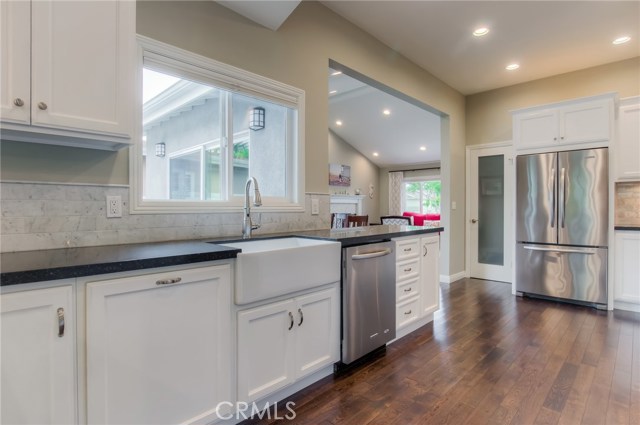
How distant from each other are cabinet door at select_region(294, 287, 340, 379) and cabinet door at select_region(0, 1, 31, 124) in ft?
4.86

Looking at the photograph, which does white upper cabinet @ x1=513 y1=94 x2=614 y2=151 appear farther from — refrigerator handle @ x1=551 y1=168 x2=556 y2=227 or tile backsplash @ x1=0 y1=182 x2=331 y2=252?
tile backsplash @ x1=0 y1=182 x2=331 y2=252

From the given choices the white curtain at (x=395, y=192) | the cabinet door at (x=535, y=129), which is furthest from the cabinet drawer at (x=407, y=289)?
the white curtain at (x=395, y=192)

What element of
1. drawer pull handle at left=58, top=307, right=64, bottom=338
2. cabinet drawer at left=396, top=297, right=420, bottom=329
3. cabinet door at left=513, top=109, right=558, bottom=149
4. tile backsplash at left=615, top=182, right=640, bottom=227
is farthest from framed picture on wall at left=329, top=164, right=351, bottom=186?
drawer pull handle at left=58, top=307, right=64, bottom=338

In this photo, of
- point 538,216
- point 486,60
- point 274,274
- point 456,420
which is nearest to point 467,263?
point 538,216

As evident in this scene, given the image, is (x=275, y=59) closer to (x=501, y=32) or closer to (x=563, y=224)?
(x=501, y=32)

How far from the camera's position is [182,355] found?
137cm

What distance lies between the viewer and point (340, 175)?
9688 mm

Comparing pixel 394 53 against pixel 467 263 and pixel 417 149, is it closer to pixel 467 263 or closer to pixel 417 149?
pixel 467 263

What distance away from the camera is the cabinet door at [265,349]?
5.18ft

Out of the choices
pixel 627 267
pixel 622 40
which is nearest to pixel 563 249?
pixel 627 267

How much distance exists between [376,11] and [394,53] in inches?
32.1

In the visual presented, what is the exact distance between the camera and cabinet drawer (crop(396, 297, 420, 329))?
2621 mm

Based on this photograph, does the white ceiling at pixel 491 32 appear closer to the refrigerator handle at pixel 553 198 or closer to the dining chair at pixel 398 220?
the refrigerator handle at pixel 553 198

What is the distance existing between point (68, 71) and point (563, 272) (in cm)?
473
